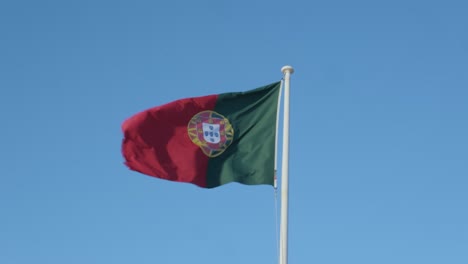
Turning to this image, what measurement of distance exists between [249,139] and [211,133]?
0.92m

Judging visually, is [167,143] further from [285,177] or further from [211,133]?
[285,177]

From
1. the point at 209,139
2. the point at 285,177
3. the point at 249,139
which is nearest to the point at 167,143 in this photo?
the point at 209,139

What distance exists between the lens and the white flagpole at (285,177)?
1326 centimetres

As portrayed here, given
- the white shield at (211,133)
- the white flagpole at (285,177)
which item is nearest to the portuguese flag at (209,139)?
the white shield at (211,133)

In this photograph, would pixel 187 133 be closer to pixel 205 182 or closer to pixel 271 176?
pixel 205 182

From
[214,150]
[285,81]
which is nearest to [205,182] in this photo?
[214,150]

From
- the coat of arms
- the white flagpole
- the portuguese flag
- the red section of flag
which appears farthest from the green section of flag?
the white flagpole

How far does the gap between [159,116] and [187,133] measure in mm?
783

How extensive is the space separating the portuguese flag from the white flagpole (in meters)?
0.48

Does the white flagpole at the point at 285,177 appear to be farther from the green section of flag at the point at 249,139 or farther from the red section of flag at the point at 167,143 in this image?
the red section of flag at the point at 167,143

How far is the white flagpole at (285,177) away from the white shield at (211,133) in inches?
71.9

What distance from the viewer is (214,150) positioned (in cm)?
1549

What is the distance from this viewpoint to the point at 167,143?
15578mm

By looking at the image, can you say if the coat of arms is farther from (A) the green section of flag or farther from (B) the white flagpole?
(B) the white flagpole
